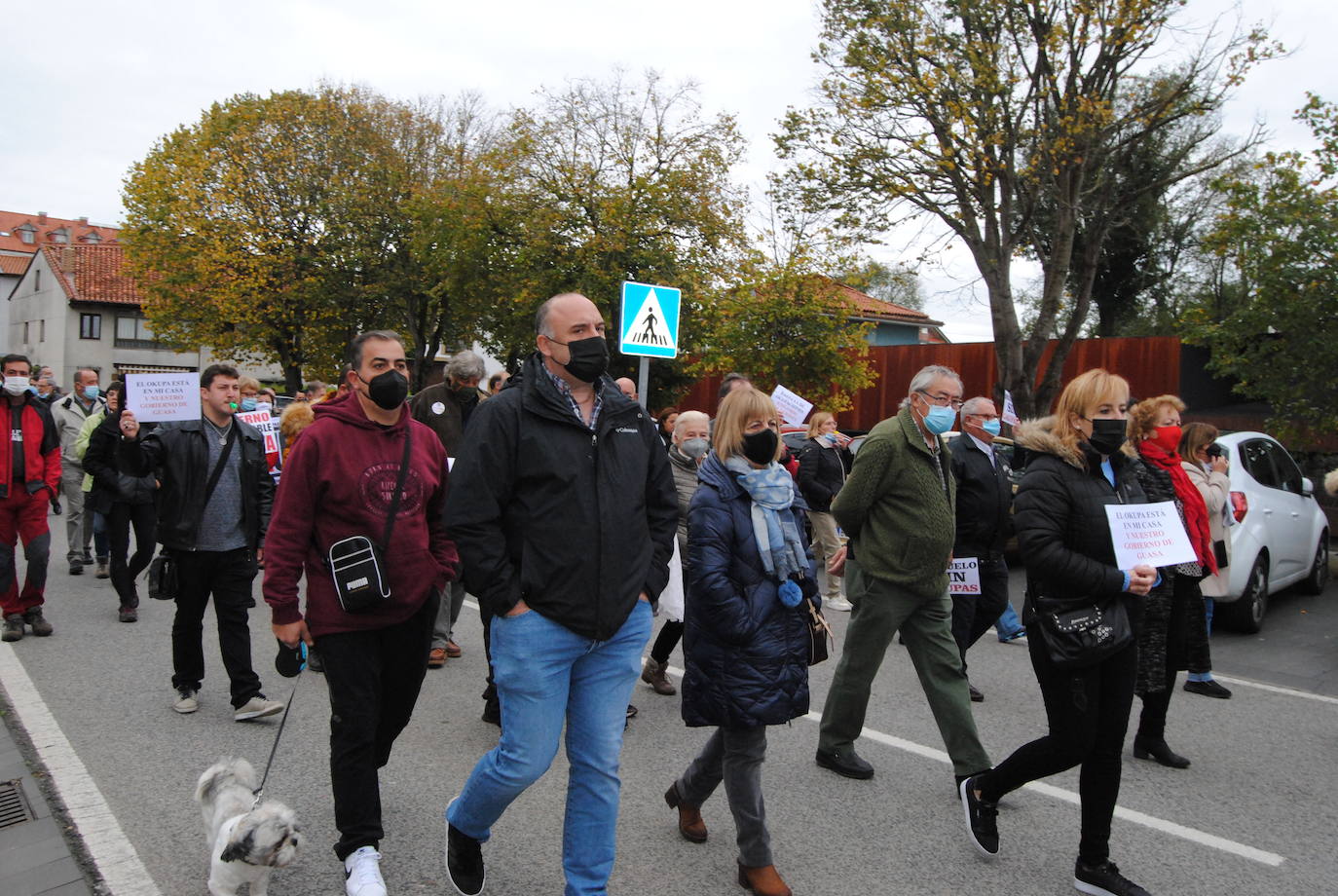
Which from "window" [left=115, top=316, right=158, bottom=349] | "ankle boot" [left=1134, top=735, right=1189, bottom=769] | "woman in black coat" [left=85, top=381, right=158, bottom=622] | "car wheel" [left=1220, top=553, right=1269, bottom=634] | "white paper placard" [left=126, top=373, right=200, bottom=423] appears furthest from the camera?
"window" [left=115, top=316, right=158, bottom=349]

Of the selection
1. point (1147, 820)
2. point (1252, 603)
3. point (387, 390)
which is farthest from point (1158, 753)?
point (387, 390)

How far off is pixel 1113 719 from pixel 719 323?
1573 cm

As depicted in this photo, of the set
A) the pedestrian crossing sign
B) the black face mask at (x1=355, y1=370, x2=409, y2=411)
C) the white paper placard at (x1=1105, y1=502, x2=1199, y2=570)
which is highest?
the pedestrian crossing sign

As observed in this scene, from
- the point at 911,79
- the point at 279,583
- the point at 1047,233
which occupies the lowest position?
the point at 279,583

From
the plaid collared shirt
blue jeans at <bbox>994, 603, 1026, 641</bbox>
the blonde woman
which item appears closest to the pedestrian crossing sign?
the blonde woman

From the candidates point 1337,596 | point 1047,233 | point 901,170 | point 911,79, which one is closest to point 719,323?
point 901,170

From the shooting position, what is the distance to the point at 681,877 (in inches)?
138

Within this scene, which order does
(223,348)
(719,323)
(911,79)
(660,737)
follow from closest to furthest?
(660,737) < (911,79) < (719,323) < (223,348)

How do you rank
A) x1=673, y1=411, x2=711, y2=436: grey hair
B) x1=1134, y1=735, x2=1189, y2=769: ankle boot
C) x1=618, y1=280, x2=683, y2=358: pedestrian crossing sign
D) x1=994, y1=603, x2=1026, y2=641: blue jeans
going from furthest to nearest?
1. x1=618, y1=280, x2=683, y2=358: pedestrian crossing sign
2. x1=994, y1=603, x2=1026, y2=641: blue jeans
3. x1=673, y1=411, x2=711, y2=436: grey hair
4. x1=1134, y1=735, x2=1189, y2=769: ankle boot

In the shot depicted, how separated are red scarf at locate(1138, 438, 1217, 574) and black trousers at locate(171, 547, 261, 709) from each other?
4829 mm

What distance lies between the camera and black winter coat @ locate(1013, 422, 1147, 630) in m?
3.35

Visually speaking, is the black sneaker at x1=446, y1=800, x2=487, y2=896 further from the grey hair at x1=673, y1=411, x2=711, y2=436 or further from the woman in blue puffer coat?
Result: the grey hair at x1=673, y1=411, x2=711, y2=436

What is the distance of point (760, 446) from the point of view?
3531 mm

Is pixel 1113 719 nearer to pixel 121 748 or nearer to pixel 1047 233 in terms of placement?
pixel 121 748
